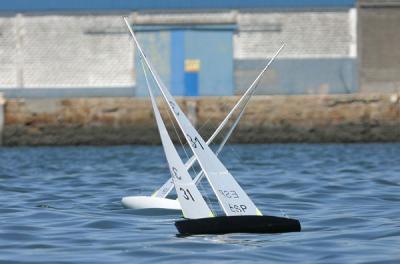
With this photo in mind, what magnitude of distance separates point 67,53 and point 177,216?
1382 inches

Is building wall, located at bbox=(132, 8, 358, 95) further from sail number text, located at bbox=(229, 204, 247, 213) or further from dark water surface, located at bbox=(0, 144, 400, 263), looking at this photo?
sail number text, located at bbox=(229, 204, 247, 213)

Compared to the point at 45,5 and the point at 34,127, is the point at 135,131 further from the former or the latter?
the point at 45,5

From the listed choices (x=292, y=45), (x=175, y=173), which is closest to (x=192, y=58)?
(x=292, y=45)

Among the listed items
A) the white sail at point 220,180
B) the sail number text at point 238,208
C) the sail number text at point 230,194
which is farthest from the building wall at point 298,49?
the sail number text at point 230,194

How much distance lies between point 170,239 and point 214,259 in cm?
196

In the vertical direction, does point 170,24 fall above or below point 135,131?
above

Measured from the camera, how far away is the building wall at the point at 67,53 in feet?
173

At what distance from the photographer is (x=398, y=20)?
52656 mm

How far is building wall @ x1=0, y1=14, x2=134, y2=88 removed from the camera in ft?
173

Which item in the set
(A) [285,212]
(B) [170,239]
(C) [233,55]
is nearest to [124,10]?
(C) [233,55]

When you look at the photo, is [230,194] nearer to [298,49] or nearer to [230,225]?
[230,225]

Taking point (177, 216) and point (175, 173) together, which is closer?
point (175, 173)

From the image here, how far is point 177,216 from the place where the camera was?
18.6 meters

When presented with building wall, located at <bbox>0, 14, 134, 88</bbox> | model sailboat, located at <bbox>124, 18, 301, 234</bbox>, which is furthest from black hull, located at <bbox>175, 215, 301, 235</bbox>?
building wall, located at <bbox>0, 14, 134, 88</bbox>
